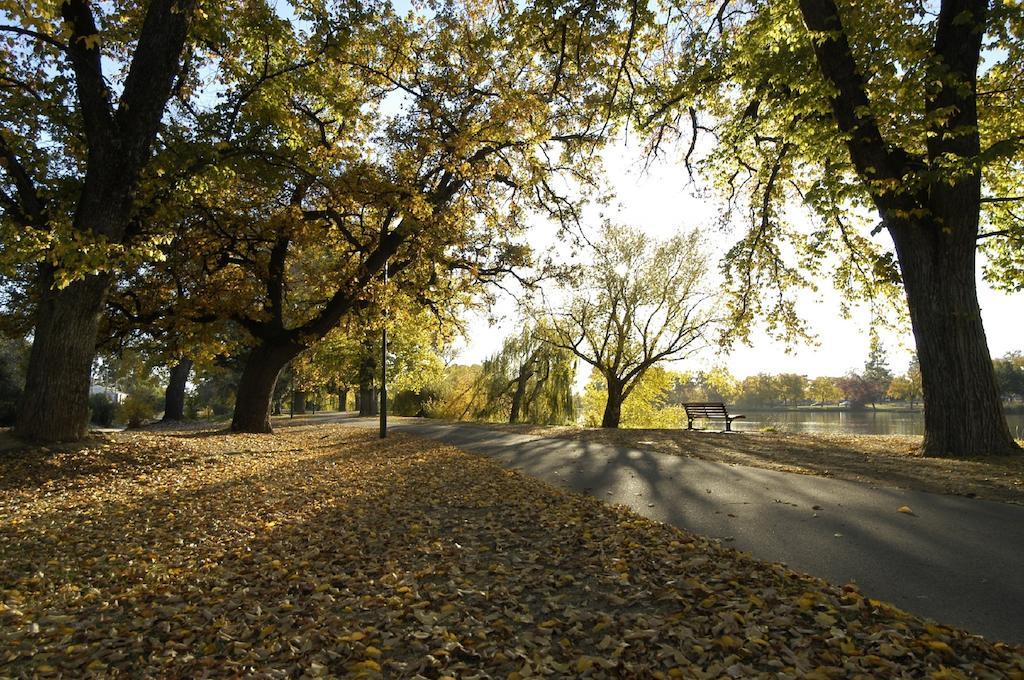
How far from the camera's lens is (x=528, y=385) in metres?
24.9

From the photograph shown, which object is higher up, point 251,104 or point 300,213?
point 251,104

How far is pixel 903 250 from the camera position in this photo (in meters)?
8.91

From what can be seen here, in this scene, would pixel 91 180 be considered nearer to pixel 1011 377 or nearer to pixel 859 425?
pixel 859 425

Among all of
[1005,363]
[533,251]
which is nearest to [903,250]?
[533,251]

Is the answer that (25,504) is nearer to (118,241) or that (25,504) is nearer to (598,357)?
(118,241)

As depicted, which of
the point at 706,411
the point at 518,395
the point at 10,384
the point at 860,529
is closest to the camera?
the point at 860,529

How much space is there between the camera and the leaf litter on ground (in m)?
2.95

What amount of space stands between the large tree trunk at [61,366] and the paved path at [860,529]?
734 cm

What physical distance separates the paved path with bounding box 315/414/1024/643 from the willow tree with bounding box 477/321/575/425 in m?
15.8

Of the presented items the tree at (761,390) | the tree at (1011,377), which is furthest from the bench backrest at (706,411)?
the tree at (761,390)

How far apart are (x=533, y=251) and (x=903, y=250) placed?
10165 mm

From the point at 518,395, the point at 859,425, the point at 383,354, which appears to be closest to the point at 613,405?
the point at 518,395

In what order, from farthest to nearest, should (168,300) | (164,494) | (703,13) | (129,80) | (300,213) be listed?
(168,300)
(300,213)
(703,13)
(129,80)
(164,494)

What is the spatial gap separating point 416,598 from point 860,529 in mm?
3769
